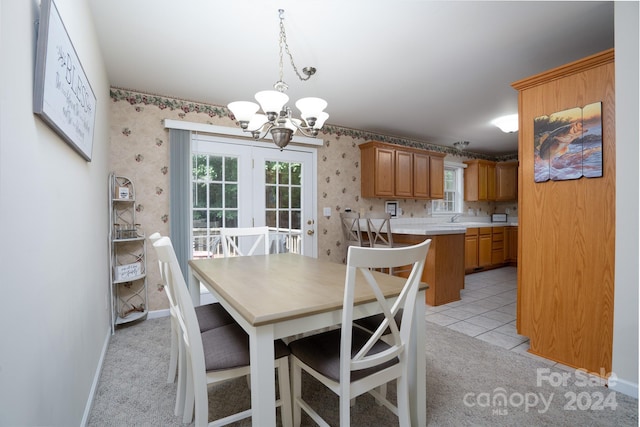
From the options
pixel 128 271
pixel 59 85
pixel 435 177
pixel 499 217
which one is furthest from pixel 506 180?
pixel 59 85

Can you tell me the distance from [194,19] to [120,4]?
40cm

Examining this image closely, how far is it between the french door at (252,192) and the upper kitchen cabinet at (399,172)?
855 mm

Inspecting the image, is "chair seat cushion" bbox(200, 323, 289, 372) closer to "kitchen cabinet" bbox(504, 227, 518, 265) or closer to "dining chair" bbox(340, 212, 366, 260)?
"dining chair" bbox(340, 212, 366, 260)

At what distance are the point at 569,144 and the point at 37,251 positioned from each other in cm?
284

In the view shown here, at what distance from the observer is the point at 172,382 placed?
196cm

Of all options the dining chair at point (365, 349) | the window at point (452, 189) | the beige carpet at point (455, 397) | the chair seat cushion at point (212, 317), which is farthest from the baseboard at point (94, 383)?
the window at point (452, 189)

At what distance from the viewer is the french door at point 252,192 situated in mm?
3418

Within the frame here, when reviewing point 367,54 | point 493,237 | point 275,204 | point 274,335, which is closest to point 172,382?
point 274,335

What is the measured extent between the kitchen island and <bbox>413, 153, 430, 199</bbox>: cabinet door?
1.29 m

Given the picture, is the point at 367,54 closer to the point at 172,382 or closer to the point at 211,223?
the point at 211,223

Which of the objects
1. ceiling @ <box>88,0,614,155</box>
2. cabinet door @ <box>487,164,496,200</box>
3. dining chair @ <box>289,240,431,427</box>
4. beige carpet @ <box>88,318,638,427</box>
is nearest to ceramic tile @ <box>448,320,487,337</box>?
beige carpet @ <box>88,318,638,427</box>

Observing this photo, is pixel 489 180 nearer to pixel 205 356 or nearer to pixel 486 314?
pixel 486 314

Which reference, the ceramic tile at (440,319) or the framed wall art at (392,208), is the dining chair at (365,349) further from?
the framed wall art at (392,208)

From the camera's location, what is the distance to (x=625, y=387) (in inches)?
69.9
